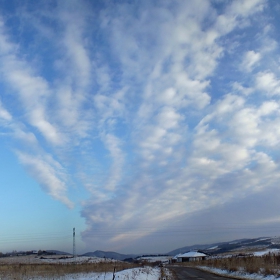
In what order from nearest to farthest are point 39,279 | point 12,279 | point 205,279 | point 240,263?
1. point 12,279
2. point 39,279
3. point 205,279
4. point 240,263

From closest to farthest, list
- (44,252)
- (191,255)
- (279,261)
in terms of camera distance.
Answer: (279,261) → (191,255) → (44,252)

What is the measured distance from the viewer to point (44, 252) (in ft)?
476

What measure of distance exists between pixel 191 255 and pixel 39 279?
117922mm

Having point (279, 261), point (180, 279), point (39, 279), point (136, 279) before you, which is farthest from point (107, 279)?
point (279, 261)

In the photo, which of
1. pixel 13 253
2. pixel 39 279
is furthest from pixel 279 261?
pixel 13 253

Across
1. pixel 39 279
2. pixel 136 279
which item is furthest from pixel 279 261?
pixel 39 279

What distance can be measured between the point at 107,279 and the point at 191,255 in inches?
4648

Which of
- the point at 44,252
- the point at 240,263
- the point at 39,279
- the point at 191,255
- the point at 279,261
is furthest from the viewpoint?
the point at 44,252

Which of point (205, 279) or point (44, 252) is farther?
point (44, 252)

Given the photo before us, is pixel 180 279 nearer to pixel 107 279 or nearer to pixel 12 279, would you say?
pixel 107 279

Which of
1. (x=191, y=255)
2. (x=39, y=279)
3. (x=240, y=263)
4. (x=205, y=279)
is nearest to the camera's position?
(x=39, y=279)

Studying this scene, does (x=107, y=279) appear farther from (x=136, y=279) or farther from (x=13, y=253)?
(x=13, y=253)

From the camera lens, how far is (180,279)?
3011 cm

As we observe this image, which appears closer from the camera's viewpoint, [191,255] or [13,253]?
[191,255]
